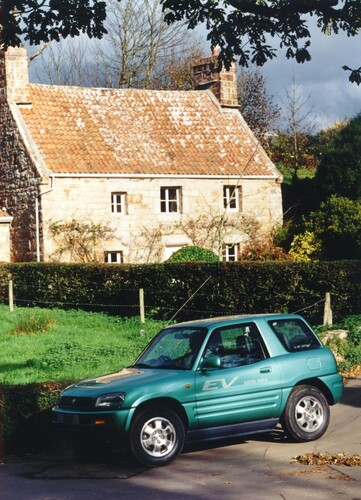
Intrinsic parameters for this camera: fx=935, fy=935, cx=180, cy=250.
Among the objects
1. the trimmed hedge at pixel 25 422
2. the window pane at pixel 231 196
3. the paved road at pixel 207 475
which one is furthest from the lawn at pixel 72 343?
the window pane at pixel 231 196

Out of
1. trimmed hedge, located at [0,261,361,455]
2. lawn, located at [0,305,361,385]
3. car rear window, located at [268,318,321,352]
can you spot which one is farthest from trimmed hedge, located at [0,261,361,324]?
car rear window, located at [268,318,321,352]

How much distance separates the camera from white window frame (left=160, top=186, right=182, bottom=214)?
40594 millimetres

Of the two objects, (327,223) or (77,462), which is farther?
(327,223)

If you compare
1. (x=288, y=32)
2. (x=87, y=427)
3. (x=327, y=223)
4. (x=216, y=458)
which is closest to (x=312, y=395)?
(x=216, y=458)

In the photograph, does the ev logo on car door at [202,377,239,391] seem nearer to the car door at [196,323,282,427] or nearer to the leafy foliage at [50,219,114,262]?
the car door at [196,323,282,427]

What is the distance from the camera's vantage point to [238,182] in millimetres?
41812

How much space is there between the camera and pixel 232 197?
41781 millimetres

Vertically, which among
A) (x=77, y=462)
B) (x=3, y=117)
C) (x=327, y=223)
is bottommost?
(x=77, y=462)

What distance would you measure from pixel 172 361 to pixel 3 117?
29312mm

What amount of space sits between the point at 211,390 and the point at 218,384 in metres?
0.13

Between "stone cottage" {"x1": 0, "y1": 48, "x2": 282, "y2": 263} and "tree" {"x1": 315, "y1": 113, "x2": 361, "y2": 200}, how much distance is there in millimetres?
3709

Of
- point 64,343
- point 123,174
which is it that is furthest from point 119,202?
point 64,343

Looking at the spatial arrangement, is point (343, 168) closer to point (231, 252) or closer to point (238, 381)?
point (231, 252)

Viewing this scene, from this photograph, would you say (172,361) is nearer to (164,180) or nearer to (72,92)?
(164,180)
